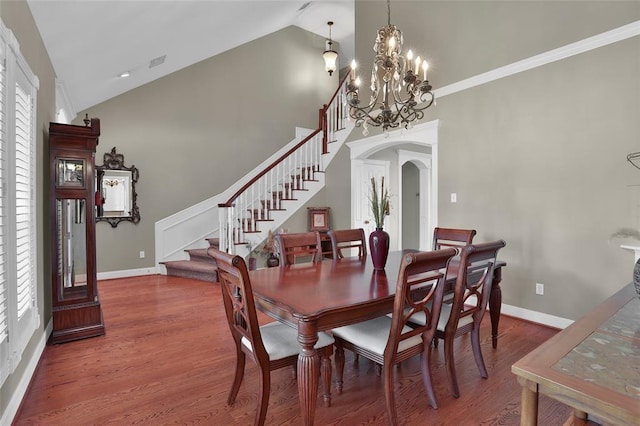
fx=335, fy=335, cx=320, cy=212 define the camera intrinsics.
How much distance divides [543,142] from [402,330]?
272 cm

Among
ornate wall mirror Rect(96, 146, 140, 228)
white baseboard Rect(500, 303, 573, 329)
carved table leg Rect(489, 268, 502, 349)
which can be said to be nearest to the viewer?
carved table leg Rect(489, 268, 502, 349)

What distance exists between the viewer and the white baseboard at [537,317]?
3309mm

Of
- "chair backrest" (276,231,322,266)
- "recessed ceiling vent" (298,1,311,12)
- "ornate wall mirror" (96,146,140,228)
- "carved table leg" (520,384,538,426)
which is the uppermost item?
"recessed ceiling vent" (298,1,311,12)

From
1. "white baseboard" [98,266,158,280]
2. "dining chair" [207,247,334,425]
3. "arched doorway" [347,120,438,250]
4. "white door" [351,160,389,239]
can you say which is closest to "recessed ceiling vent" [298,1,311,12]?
"arched doorway" [347,120,438,250]

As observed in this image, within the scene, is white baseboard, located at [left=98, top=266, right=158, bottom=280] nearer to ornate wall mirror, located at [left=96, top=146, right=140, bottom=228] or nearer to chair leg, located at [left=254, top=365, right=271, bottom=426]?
ornate wall mirror, located at [left=96, top=146, right=140, bottom=228]

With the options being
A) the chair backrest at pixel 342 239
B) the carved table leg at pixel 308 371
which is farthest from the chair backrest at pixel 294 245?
the carved table leg at pixel 308 371

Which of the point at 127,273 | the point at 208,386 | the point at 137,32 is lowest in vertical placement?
the point at 208,386

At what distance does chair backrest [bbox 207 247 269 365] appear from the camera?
1.65 m

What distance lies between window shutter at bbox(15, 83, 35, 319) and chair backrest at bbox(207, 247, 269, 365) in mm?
1332

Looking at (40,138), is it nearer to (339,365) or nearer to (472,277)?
(339,365)

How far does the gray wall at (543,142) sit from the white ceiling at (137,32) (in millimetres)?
2775

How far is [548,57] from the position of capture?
3.36 metres

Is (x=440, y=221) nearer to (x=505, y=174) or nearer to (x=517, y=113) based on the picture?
(x=505, y=174)

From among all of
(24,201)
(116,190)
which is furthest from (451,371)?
(116,190)
